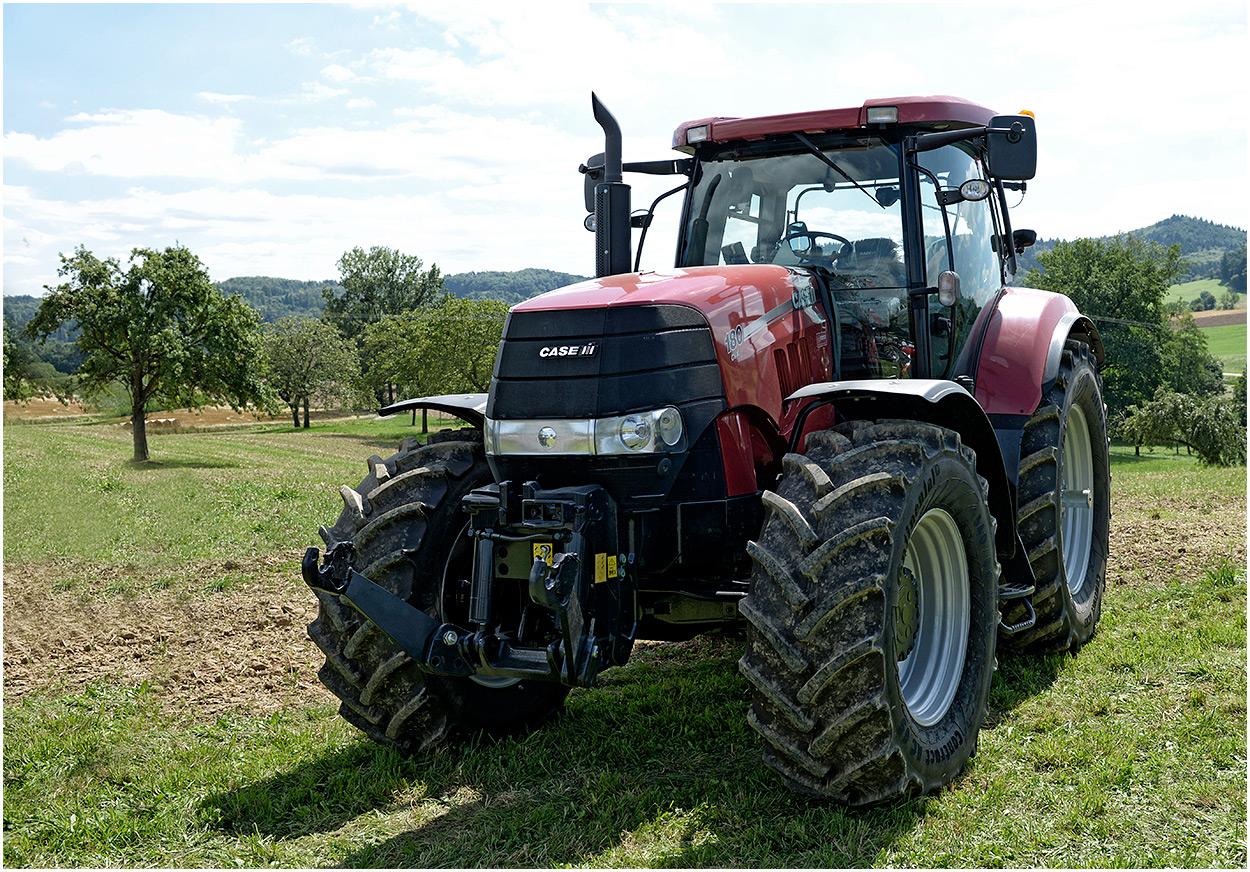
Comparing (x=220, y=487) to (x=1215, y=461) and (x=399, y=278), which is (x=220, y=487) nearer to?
(x=1215, y=461)

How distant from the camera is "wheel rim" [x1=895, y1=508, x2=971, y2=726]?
423 cm

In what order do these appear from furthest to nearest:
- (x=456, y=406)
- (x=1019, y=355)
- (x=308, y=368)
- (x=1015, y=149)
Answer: (x=308, y=368) < (x=1019, y=355) < (x=456, y=406) < (x=1015, y=149)

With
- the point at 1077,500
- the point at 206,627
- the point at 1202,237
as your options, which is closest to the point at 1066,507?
the point at 1077,500

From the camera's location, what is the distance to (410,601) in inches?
166

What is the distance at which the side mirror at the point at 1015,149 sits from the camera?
4.77 meters

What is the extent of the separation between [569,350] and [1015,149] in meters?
2.50

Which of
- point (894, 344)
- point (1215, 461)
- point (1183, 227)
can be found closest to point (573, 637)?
point (894, 344)

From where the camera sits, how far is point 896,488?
376cm

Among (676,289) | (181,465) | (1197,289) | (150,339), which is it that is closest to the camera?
(676,289)

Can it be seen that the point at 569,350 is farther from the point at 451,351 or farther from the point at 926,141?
the point at 451,351

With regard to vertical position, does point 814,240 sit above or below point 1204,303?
below

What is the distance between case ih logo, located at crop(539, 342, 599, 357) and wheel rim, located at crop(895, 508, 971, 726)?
1567mm

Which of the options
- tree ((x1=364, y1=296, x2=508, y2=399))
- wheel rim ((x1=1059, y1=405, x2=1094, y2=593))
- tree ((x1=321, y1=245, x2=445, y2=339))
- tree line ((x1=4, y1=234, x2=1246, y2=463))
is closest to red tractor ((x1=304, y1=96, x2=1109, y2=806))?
wheel rim ((x1=1059, y1=405, x2=1094, y2=593))

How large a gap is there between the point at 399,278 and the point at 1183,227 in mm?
143054
